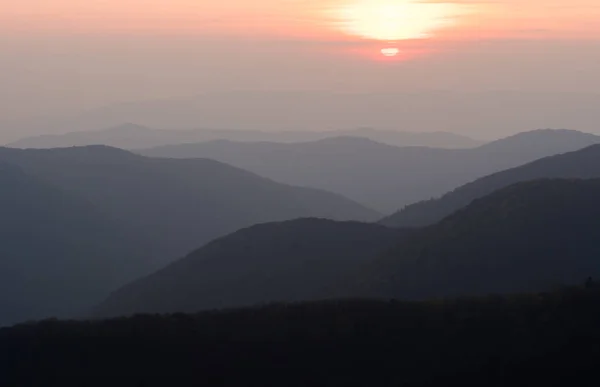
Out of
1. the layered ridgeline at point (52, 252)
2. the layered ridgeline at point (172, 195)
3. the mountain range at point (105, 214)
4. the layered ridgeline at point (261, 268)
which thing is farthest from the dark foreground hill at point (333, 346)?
the layered ridgeline at point (172, 195)

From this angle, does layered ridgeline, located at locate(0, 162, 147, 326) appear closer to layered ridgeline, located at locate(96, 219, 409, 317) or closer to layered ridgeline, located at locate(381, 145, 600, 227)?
layered ridgeline, located at locate(96, 219, 409, 317)

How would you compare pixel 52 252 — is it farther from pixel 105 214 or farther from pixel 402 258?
pixel 402 258

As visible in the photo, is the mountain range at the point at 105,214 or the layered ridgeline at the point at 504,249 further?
the mountain range at the point at 105,214

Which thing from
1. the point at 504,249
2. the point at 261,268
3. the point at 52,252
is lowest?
the point at 261,268

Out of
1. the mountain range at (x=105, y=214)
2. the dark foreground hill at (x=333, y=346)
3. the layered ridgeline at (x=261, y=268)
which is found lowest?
the dark foreground hill at (x=333, y=346)

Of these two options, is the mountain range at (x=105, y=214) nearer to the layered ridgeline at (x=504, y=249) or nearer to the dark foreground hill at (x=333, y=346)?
the layered ridgeline at (x=504, y=249)

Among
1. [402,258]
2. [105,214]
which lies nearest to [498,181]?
[402,258]

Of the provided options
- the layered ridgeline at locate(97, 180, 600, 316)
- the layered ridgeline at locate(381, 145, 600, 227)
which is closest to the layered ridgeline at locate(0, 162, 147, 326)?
the layered ridgeline at locate(97, 180, 600, 316)
